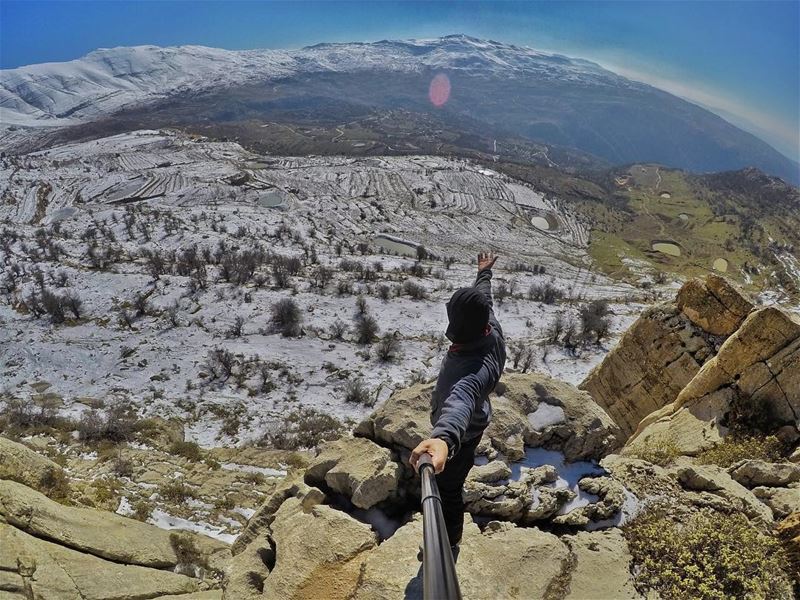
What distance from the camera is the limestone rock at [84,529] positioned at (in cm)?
571

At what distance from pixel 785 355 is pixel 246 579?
9.49m

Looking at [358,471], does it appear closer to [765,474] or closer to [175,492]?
[765,474]

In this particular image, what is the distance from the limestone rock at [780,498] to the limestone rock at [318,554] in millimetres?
4939

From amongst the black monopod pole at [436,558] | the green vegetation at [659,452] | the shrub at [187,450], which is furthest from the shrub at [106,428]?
the black monopod pole at [436,558]

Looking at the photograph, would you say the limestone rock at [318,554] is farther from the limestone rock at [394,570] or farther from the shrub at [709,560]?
the shrub at [709,560]

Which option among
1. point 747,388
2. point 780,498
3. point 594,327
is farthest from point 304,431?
point 594,327

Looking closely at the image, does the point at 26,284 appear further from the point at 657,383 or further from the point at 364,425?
the point at 657,383

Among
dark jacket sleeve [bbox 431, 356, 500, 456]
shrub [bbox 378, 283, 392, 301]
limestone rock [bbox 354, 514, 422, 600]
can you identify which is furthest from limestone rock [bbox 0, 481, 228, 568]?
shrub [bbox 378, 283, 392, 301]

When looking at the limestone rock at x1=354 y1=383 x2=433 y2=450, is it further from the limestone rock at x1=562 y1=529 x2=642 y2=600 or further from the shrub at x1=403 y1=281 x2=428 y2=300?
the shrub at x1=403 y1=281 x2=428 y2=300

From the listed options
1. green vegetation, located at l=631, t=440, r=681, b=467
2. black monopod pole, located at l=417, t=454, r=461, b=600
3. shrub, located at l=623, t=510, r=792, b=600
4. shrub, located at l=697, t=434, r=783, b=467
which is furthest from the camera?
shrub, located at l=697, t=434, r=783, b=467

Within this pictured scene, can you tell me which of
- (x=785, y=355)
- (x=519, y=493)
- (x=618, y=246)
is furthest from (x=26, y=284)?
(x=618, y=246)

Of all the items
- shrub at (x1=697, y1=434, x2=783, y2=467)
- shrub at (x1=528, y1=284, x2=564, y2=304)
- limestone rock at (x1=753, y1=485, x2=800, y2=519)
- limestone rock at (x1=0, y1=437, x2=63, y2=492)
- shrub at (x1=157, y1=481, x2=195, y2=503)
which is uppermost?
limestone rock at (x1=753, y1=485, x2=800, y2=519)

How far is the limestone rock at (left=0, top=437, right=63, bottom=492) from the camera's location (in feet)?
22.8

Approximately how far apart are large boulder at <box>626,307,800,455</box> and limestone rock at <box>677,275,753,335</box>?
7.94 feet
